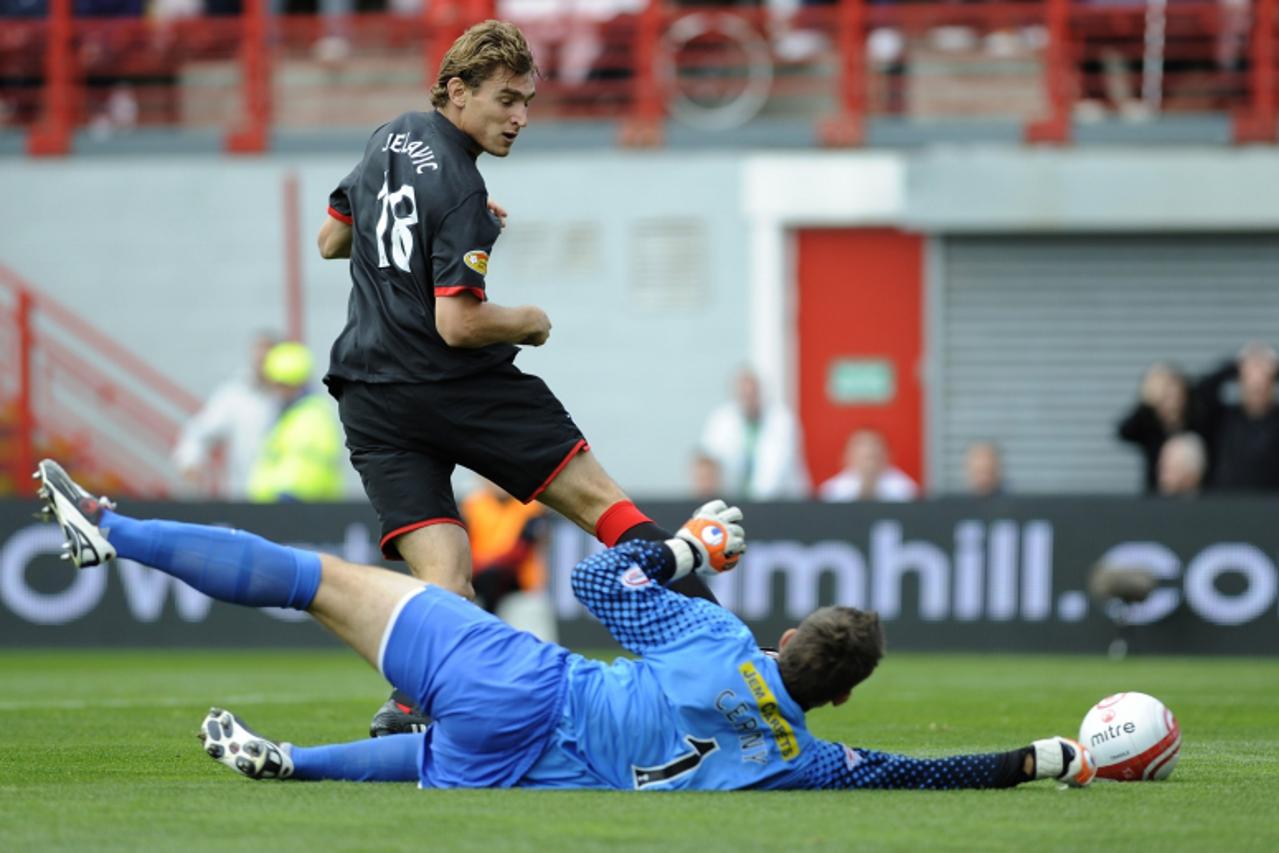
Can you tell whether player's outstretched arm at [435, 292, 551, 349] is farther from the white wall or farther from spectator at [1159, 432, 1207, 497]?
→ the white wall

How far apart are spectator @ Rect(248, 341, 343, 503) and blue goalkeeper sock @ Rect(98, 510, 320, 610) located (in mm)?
8441

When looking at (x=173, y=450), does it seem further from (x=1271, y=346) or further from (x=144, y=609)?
(x=1271, y=346)

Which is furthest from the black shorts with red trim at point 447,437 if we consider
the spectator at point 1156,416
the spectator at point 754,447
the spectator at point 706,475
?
the spectator at point 1156,416

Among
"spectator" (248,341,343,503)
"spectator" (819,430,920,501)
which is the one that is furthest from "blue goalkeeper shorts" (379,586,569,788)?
"spectator" (819,430,920,501)

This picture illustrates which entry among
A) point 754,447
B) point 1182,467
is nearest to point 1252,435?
point 1182,467

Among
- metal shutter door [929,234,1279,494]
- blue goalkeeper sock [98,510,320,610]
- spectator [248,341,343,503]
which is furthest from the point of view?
metal shutter door [929,234,1279,494]

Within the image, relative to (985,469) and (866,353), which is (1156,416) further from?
(866,353)

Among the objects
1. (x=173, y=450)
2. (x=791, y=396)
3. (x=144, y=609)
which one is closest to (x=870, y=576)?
(x=791, y=396)

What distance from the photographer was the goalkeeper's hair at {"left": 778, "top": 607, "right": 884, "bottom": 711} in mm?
5988

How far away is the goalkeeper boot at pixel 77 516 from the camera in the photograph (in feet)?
20.6

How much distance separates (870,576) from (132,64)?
29.4 ft

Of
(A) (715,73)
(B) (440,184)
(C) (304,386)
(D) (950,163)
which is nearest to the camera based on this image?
(B) (440,184)

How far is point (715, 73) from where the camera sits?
19281 millimetres

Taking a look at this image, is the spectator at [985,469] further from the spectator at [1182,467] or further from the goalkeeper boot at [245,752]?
the goalkeeper boot at [245,752]
